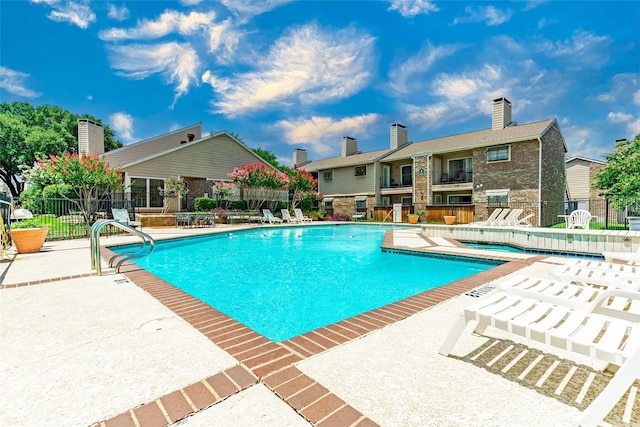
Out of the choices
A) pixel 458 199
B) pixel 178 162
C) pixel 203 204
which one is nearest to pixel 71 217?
pixel 203 204

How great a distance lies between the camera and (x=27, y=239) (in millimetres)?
7586

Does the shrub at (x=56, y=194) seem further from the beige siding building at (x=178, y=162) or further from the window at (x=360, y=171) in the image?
the window at (x=360, y=171)

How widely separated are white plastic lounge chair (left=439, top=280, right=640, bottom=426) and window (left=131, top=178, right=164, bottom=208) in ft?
68.4

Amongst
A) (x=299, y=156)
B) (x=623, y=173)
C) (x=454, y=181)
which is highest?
(x=299, y=156)

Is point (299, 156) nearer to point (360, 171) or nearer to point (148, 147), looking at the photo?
point (360, 171)

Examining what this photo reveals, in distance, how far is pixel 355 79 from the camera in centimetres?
2284

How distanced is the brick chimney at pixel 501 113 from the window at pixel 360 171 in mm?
10344

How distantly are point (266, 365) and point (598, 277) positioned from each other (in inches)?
143

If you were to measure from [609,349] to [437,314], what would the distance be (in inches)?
68.3

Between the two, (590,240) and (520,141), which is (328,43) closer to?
(520,141)

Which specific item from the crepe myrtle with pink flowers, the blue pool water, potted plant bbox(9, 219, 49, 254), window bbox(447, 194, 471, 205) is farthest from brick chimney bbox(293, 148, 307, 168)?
potted plant bbox(9, 219, 49, 254)

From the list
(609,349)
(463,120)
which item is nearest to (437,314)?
(609,349)

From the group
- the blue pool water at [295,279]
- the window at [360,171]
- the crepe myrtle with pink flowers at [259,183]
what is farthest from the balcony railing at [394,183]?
the blue pool water at [295,279]

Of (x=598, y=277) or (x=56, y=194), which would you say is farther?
(x=56, y=194)
